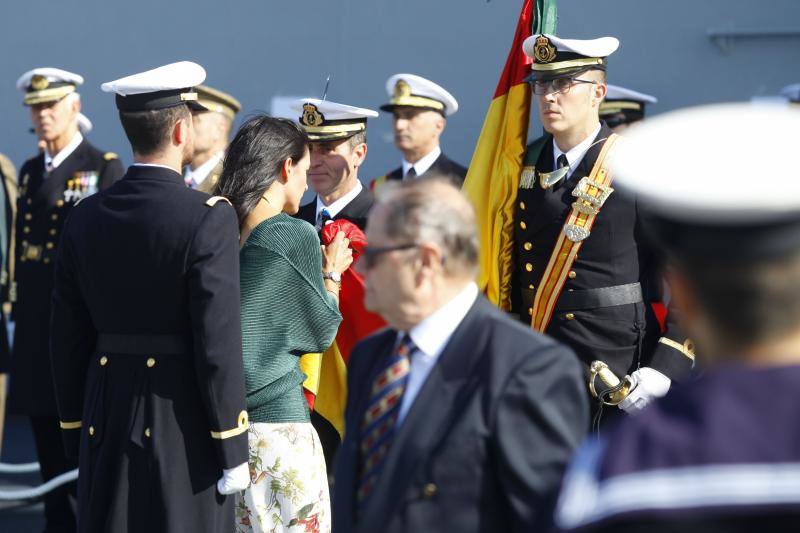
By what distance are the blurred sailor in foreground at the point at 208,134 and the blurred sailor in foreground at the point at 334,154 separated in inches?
56.4

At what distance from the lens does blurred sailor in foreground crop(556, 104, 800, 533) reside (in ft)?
3.83

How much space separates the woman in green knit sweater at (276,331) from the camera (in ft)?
11.2

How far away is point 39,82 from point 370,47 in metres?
2.12

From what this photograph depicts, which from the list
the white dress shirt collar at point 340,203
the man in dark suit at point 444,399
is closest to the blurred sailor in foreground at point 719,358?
the man in dark suit at point 444,399

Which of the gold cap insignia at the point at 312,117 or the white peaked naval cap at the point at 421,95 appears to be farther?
→ the white peaked naval cap at the point at 421,95

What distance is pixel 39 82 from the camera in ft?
20.1

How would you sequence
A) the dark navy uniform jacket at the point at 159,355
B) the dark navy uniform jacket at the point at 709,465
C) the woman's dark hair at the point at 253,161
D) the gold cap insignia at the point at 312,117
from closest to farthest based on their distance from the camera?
the dark navy uniform jacket at the point at 709,465 → the dark navy uniform jacket at the point at 159,355 → the woman's dark hair at the point at 253,161 → the gold cap insignia at the point at 312,117

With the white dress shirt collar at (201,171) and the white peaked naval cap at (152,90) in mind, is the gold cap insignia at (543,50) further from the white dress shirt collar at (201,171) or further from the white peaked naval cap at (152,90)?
the white dress shirt collar at (201,171)

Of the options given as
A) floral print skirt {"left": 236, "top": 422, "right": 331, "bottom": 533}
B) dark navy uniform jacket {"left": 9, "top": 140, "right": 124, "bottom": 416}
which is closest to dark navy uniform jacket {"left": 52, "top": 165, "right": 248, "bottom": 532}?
floral print skirt {"left": 236, "top": 422, "right": 331, "bottom": 533}

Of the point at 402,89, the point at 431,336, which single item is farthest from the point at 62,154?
the point at 431,336

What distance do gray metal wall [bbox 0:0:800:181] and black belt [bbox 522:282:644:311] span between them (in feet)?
10.4

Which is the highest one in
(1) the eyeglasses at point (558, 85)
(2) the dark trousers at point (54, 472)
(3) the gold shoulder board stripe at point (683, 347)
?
(1) the eyeglasses at point (558, 85)

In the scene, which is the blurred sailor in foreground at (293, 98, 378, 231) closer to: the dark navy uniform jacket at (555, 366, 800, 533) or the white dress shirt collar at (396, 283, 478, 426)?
the white dress shirt collar at (396, 283, 478, 426)

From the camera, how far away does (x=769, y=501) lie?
1152mm
